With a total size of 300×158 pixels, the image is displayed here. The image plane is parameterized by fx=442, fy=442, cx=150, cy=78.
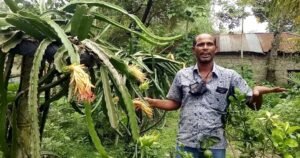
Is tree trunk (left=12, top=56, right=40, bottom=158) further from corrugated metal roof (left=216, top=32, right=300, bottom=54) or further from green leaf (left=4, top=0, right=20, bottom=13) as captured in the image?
corrugated metal roof (left=216, top=32, right=300, bottom=54)

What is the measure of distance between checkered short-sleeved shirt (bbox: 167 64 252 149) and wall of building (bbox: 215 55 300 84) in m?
15.0

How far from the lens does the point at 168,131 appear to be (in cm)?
711

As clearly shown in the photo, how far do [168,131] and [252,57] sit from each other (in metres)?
11.8

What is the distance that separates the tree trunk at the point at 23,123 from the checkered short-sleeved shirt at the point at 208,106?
3.00 ft

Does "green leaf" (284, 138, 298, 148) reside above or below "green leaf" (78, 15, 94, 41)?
below

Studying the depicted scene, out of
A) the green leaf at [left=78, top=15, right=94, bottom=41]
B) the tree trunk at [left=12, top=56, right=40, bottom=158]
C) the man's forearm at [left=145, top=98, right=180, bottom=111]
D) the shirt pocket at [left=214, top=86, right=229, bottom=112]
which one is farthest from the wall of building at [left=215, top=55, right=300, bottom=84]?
the green leaf at [left=78, top=15, right=94, bottom=41]

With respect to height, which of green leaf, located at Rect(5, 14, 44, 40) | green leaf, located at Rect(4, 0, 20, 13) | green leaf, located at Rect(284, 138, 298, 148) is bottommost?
green leaf, located at Rect(284, 138, 298, 148)

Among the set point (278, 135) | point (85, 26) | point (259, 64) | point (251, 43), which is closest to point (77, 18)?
point (85, 26)

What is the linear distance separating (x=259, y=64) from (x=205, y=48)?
15983mm

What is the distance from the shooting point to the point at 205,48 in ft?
8.00

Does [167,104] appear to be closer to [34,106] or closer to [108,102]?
[108,102]

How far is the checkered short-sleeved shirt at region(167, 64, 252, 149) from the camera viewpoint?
7.98 ft

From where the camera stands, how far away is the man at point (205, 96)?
2.44 meters

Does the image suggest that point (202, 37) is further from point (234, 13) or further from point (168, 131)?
point (234, 13)
